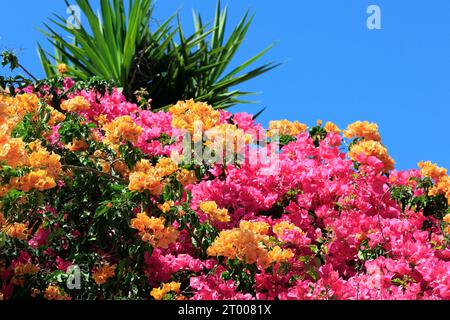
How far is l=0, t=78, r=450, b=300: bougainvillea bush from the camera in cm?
318

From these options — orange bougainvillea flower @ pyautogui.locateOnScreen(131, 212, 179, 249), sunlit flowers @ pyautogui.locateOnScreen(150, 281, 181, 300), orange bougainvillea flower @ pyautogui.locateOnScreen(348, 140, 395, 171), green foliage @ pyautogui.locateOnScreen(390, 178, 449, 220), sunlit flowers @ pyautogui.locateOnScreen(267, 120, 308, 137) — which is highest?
sunlit flowers @ pyautogui.locateOnScreen(267, 120, 308, 137)

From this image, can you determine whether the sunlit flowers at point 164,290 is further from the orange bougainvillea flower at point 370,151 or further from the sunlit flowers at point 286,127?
the sunlit flowers at point 286,127

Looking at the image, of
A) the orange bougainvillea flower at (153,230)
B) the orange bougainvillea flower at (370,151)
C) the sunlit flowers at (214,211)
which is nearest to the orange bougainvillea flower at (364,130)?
the orange bougainvillea flower at (370,151)

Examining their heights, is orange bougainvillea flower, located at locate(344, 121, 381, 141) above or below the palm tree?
below

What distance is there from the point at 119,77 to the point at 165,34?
4.11ft

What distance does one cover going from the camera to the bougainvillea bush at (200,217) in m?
3.18

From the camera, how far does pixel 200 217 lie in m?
3.85

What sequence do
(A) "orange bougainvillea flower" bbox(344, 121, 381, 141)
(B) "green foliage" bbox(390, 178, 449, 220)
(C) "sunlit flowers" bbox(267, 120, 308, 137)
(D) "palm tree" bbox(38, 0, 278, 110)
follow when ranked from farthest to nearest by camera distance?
(D) "palm tree" bbox(38, 0, 278, 110) < (C) "sunlit flowers" bbox(267, 120, 308, 137) < (A) "orange bougainvillea flower" bbox(344, 121, 381, 141) < (B) "green foliage" bbox(390, 178, 449, 220)

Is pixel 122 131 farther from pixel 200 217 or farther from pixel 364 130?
pixel 364 130

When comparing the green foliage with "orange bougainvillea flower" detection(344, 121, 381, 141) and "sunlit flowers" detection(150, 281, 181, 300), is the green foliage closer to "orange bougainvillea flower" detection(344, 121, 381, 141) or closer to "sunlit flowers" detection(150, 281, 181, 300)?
"orange bougainvillea flower" detection(344, 121, 381, 141)

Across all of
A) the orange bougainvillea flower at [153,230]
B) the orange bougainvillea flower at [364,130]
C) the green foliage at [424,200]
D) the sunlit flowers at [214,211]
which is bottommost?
the orange bougainvillea flower at [153,230]

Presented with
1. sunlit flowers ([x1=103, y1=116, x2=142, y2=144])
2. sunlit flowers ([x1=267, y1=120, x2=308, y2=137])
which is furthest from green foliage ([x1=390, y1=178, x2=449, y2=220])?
sunlit flowers ([x1=103, y1=116, x2=142, y2=144])
